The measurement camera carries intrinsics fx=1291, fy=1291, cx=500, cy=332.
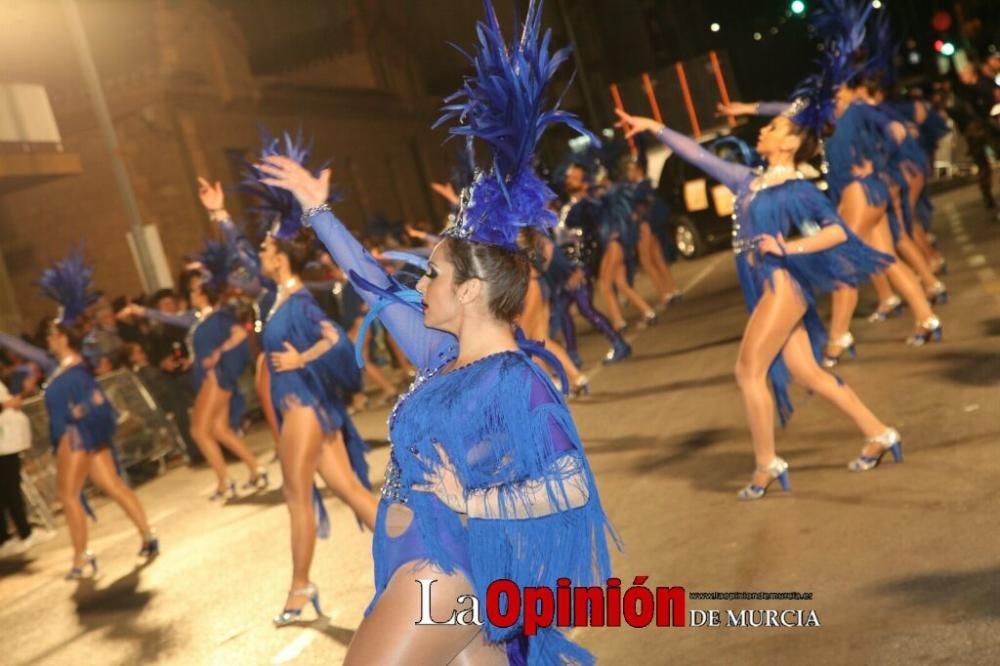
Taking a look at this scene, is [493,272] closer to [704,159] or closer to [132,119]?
[704,159]

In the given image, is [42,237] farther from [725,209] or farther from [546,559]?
[546,559]

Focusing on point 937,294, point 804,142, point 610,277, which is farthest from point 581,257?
point 804,142

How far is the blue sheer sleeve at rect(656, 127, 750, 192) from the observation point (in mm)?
6737

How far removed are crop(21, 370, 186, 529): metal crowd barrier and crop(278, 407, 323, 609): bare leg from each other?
692cm

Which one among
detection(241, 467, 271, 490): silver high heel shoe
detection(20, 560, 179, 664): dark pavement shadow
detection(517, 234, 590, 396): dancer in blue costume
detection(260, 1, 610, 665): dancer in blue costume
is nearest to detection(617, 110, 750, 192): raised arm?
detection(260, 1, 610, 665): dancer in blue costume

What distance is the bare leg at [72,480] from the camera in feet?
32.1

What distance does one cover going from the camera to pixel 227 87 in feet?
94.5

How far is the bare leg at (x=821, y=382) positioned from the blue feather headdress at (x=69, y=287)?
19.6 ft

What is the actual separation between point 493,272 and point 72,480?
720 cm

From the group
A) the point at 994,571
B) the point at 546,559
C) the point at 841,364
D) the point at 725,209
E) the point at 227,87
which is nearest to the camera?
the point at 546,559

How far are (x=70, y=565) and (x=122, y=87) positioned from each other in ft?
55.4

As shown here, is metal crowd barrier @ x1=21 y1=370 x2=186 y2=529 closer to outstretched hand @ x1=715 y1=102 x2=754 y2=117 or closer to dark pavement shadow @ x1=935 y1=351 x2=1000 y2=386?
outstretched hand @ x1=715 y1=102 x2=754 y2=117

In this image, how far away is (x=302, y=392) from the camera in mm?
6816

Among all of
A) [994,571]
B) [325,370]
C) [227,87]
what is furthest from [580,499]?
[227,87]
